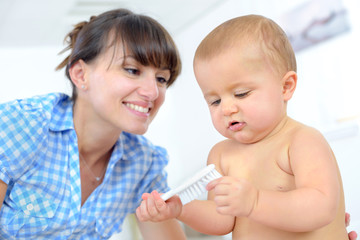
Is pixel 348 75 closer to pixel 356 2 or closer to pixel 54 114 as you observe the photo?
pixel 356 2

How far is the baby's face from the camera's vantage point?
89 centimetres

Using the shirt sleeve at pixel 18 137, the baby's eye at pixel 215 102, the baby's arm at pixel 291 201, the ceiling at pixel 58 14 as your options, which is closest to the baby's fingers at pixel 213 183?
the baby's arm at pixel 291 201

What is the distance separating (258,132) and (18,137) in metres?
0.75

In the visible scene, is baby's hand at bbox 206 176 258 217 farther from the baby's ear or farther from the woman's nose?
the woman's nose

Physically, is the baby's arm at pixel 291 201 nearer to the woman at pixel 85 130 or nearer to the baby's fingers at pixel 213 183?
the baby's fingers at pixel 213 183

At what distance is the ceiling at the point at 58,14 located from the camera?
3744mm

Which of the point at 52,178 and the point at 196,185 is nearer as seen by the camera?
the point at 196,185

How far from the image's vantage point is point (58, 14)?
3.94 meters

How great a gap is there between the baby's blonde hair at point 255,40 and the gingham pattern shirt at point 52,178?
25.7 inches

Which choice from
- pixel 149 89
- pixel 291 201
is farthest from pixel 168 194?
pixel 149 89

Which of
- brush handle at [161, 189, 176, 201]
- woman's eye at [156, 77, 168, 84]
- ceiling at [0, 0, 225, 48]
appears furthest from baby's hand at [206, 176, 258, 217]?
ceiling at [0, 0, 225, 48]

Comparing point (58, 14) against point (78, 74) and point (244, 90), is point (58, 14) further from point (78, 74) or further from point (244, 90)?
point (244, 90)

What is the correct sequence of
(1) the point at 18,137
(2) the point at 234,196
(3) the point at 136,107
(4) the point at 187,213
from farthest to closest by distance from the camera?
(3) the point at 136,107, (1) the point at 18,137, (4) the point at 187,213, (2) the point at 234,196

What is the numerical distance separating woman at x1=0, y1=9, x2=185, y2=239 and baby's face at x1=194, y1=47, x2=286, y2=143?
1.56 ft
